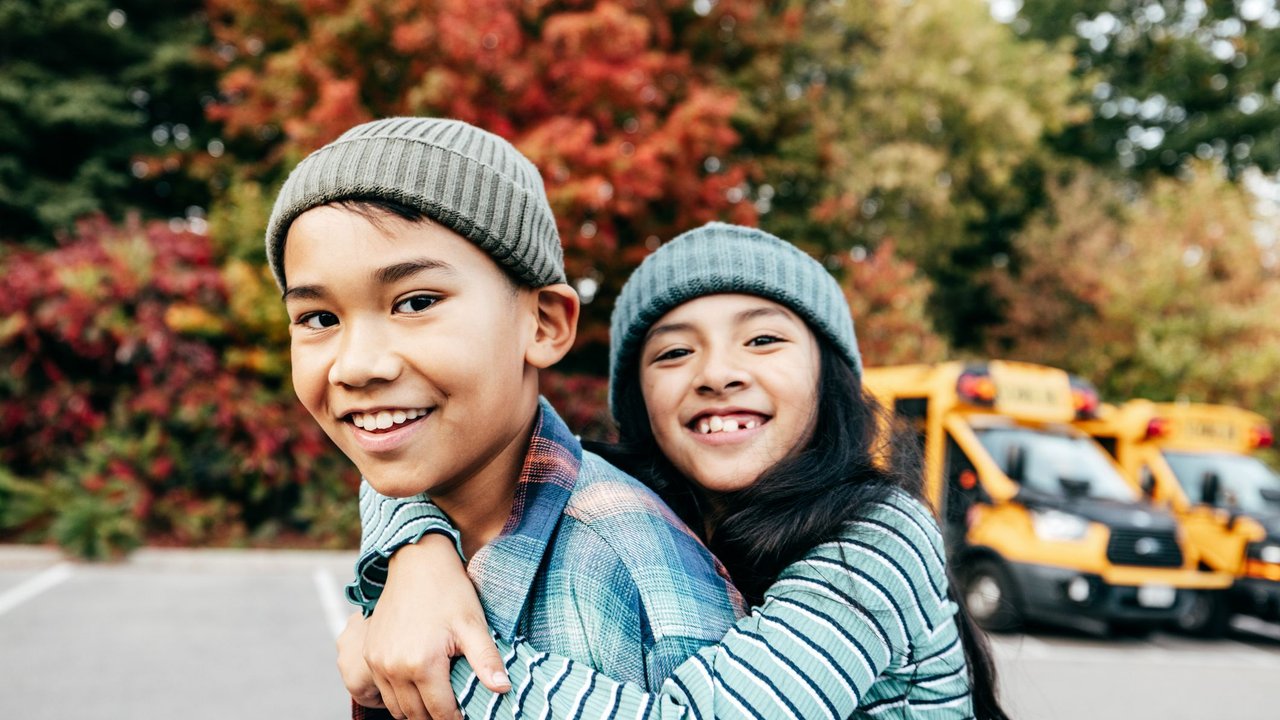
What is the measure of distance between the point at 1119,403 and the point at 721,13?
30.4ft

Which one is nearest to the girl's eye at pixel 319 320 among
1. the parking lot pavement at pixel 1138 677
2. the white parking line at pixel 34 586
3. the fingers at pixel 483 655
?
the fingers at pixel 483 655

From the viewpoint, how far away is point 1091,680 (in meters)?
6.45

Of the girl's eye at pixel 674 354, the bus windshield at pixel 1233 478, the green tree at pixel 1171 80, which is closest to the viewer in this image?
the girl's eye at pixel 674 354

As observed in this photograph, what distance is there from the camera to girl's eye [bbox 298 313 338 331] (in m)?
1.36

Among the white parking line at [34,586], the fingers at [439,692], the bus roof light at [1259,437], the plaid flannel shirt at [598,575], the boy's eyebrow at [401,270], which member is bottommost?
the white parking line at [34,586]

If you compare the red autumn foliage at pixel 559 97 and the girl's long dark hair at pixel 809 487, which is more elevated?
the red autumn foliage at pixel 559 97

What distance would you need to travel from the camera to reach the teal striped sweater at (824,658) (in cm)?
121

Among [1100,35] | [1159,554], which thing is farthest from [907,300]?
[1100,35]

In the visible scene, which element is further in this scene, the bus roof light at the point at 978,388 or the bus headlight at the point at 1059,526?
the bus roof light at the point at 978,388

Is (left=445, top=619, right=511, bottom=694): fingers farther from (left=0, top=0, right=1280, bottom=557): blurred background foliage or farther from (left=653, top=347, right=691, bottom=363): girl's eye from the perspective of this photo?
(left=0, top=0, right=1280, bottom=557): blurred background foliage

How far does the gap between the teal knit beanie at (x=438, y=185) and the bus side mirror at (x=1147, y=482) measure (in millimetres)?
9355

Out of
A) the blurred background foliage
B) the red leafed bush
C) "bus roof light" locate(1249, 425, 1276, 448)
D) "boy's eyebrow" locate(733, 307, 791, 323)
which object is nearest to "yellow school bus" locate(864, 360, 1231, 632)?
"bus roof light" locate(1249, 425, 1276, 448)

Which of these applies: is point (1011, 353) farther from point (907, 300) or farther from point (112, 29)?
point (112, 29)

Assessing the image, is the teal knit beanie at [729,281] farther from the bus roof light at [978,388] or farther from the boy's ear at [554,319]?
the bus roof light at [978,388]
